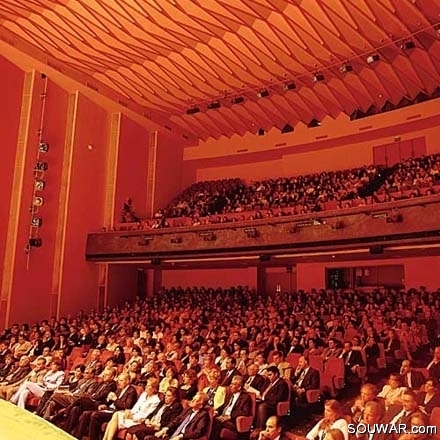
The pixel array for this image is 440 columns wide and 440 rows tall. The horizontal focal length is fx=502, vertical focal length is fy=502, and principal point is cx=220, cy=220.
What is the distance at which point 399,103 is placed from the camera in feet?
49.4

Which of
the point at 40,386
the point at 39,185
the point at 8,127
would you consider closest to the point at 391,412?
the point at 40,386

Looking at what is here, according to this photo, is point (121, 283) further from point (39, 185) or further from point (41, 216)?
point (39, 185)

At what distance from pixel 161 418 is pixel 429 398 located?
2.54 m

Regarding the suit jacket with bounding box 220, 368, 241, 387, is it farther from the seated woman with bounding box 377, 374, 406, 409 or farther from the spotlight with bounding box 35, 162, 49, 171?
the spotlight with bounding box 35, 162, 49, 171

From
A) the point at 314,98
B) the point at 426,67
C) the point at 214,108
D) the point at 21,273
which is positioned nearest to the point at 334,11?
the point at 426,67

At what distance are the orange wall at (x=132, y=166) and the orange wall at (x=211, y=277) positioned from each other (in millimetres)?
2367

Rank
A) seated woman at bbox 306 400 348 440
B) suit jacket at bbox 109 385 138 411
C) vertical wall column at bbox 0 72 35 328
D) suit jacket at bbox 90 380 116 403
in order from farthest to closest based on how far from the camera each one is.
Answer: vertical wall column at bbox 0 72 35 328
suit jacket at bbox 90 380 116 403
suit jacket at bbox 109 385 138 411
seated woman at bbox 306 400 348 440

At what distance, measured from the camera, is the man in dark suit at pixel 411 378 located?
17.7 ft

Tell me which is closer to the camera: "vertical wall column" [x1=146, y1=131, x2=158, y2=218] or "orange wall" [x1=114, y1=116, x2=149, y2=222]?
"orange wall" [x1=114, y1=116, x2=149, y2=222]

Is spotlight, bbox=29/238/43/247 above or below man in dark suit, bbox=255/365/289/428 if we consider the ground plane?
above

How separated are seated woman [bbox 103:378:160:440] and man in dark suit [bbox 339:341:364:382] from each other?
2.60 metres

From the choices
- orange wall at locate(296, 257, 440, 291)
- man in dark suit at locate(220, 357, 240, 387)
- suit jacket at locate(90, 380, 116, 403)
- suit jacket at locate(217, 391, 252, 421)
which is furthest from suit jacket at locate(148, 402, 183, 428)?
orange wall at locate(296, 257, 440, 291)

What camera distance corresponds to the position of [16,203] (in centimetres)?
1297

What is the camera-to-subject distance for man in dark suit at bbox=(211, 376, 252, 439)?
193 inches
